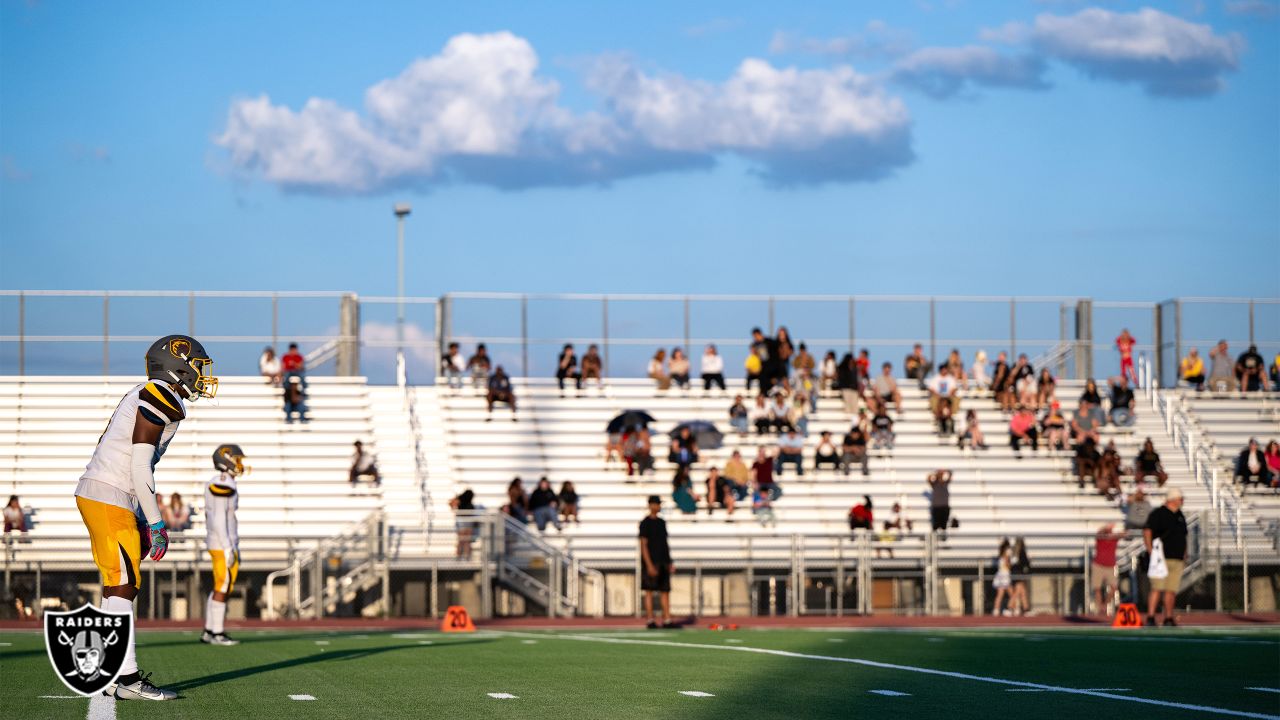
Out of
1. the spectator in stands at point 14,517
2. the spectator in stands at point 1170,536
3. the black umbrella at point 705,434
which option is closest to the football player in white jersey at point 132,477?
the spectator in stands at point 1170,536

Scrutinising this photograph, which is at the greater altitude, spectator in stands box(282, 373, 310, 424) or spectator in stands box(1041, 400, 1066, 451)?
spectator in stands box(282, 373, 310, 424)

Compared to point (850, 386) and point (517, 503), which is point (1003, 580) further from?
point (850, 386)

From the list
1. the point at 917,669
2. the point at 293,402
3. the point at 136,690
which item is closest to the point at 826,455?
the point at 293,402

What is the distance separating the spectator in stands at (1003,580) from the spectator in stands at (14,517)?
1564cm

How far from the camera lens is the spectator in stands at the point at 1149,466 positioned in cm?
3192

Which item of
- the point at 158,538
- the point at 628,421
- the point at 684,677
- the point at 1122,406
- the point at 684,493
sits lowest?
the point at 684,677

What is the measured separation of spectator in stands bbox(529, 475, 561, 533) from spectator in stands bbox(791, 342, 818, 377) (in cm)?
755

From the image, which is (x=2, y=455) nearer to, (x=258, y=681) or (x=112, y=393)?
(x=112, y=393)

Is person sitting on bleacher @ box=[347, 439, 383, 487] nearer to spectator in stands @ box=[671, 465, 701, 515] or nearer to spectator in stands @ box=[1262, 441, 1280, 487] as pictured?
spectator in stands @ box=[671, 465, 701, 515]

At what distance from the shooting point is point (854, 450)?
32594 mm

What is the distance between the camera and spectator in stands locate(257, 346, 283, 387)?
3394cm

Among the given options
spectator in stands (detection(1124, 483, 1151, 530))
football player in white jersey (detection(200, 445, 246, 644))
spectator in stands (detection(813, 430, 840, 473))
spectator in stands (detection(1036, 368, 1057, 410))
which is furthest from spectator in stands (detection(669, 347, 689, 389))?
football player in white jersey (detection(200, 445, 246, 644))

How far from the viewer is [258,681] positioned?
12062mm

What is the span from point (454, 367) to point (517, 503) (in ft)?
20.9
